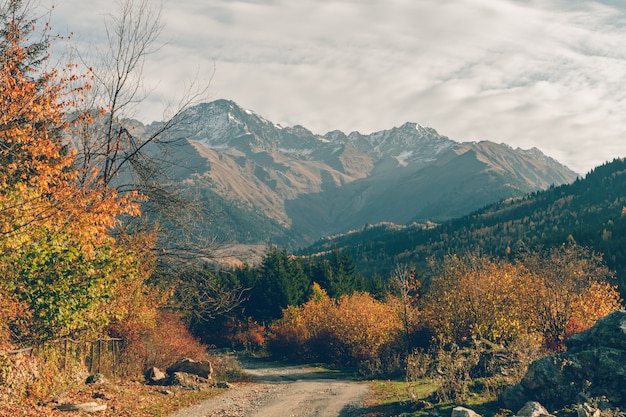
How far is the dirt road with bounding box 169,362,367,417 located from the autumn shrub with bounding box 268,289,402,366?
15.2 feet

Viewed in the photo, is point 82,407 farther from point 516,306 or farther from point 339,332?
point 339,332

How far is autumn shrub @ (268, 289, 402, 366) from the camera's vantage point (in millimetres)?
38688

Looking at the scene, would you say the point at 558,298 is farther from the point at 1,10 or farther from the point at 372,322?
the point at 1,10

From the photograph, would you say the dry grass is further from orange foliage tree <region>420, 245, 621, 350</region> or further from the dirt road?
orange foliage tree <region>420, 245, 621, 350</region>

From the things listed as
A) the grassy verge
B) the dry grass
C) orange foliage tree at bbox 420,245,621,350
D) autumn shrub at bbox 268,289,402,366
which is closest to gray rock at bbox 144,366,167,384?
the dry grass

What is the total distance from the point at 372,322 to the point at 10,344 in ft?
89.9

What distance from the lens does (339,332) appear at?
41750 mm

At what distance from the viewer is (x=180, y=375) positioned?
94.5 ft

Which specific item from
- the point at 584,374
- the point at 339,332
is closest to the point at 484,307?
the point at 584,374

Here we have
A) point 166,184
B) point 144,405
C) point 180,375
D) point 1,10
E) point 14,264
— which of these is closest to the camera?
point 14,264

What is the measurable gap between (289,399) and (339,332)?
53.8 ft

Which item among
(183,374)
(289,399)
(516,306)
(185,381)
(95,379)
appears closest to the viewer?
(95,379)

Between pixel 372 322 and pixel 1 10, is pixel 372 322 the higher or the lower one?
the lower one

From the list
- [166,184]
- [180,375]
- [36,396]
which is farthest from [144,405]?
[166,184]
